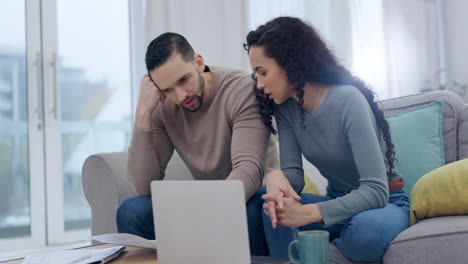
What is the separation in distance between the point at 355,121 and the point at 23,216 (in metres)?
2.65

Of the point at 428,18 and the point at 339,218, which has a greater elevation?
the point at 428,18

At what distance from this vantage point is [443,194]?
55.2 inches

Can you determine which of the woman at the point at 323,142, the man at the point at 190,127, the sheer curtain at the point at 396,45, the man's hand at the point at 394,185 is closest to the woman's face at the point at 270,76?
the woman at the point at 323,142

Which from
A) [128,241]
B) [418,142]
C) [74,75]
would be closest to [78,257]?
[128,241]

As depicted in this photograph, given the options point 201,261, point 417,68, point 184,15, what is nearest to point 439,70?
point 417,68

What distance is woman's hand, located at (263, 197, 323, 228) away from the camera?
130 centimetres

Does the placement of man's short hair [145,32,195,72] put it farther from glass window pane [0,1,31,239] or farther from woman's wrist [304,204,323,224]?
glass window pane [0,1,31,239]

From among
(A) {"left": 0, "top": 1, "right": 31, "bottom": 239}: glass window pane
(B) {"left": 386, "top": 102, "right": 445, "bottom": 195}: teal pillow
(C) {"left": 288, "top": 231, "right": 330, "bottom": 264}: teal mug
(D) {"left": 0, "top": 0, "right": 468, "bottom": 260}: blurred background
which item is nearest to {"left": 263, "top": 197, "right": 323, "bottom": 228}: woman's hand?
(C) {"left": 288, "top": 231, "right": 330, "bottom": 264}: teal mug

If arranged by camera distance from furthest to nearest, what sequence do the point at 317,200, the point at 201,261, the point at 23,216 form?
1. the point at 23,216
2. the point at 317,200
3. the point at 201,261

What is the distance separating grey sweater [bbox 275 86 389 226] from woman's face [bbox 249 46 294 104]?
0.08 m

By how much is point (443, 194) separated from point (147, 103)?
95cm

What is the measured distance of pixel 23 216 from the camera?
11.1 ft

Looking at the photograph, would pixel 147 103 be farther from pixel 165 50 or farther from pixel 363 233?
pixel 363 233

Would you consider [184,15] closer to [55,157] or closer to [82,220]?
[55,157]
